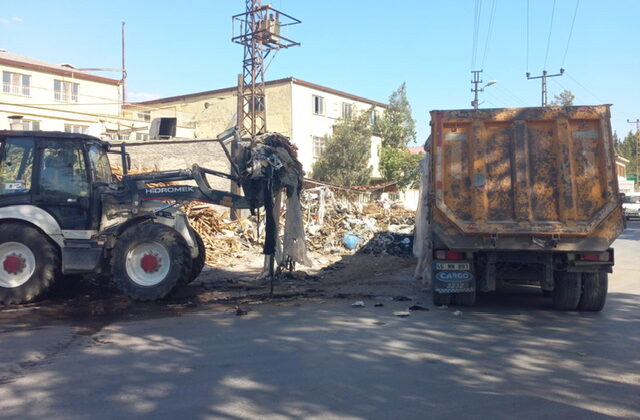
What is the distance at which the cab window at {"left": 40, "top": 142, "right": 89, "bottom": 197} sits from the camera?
889cm

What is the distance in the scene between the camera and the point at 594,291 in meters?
7.87

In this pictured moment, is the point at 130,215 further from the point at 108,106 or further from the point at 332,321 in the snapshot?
the point at 108,106

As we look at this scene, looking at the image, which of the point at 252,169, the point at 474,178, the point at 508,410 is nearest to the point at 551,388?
the point at 508,410

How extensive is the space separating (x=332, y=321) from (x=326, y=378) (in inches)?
95.6

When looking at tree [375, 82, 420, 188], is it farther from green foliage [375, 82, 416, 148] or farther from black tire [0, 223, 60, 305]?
black tire [0, 223, 60, 305]

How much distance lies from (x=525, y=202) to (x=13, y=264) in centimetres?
823

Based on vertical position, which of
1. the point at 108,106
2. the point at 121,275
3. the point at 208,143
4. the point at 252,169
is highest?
the point at 108,106

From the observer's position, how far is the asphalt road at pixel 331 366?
14.3 ft

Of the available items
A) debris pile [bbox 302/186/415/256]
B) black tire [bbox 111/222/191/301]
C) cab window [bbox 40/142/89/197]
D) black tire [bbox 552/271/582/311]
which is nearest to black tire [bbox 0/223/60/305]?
cab window [bbox 40/142/89/197]

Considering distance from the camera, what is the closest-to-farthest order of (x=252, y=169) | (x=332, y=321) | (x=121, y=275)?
1. (x=332, y=321)
2. (x=121, y=275)
3. (x=252, y=169)

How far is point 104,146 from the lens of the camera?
9773 millimetres

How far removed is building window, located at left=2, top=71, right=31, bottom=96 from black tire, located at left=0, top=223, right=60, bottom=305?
2797 centimetres

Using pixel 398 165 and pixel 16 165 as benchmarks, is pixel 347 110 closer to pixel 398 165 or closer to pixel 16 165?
pixel 398 165

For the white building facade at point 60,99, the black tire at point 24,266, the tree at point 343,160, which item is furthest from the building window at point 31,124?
the black tire at point 24,266
